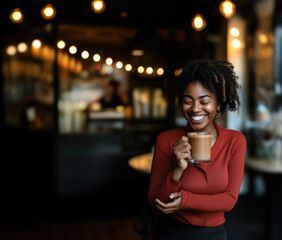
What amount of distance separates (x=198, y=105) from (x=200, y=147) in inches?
6.0

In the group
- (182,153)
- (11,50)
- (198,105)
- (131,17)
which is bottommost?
(182,153)

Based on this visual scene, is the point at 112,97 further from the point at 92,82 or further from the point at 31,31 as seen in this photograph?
the point at 31,31

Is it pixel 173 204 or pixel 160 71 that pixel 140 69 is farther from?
pixel 173 204

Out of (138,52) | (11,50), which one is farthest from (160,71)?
(11,50)

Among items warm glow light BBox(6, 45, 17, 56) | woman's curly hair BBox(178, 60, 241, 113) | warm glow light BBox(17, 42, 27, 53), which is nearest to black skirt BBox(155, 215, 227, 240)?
woman's curly hair BBox(178, 60, 241, 113)

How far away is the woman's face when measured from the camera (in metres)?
1.36

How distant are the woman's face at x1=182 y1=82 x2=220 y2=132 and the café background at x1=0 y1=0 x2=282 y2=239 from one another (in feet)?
9.13

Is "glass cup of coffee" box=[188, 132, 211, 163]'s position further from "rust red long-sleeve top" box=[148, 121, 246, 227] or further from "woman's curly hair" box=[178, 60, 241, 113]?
"woman's curly hair" box=[178, 60, 241, 113]

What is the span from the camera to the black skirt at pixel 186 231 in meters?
1.41

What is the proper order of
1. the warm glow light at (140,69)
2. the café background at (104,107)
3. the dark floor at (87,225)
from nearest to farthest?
the warm glow light at (140,69), the dark floor at (87,225), the café background at (104,107)

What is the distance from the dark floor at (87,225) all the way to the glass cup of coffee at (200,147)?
7.59 ft

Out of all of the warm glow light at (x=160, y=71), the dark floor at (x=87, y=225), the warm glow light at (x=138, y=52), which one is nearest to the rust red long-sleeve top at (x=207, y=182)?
the warm glow light at (x=160, y=71)

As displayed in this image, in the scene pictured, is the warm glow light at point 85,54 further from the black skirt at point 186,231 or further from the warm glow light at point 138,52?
the black skirt at point 186,231

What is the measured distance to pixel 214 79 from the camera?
1372mm
